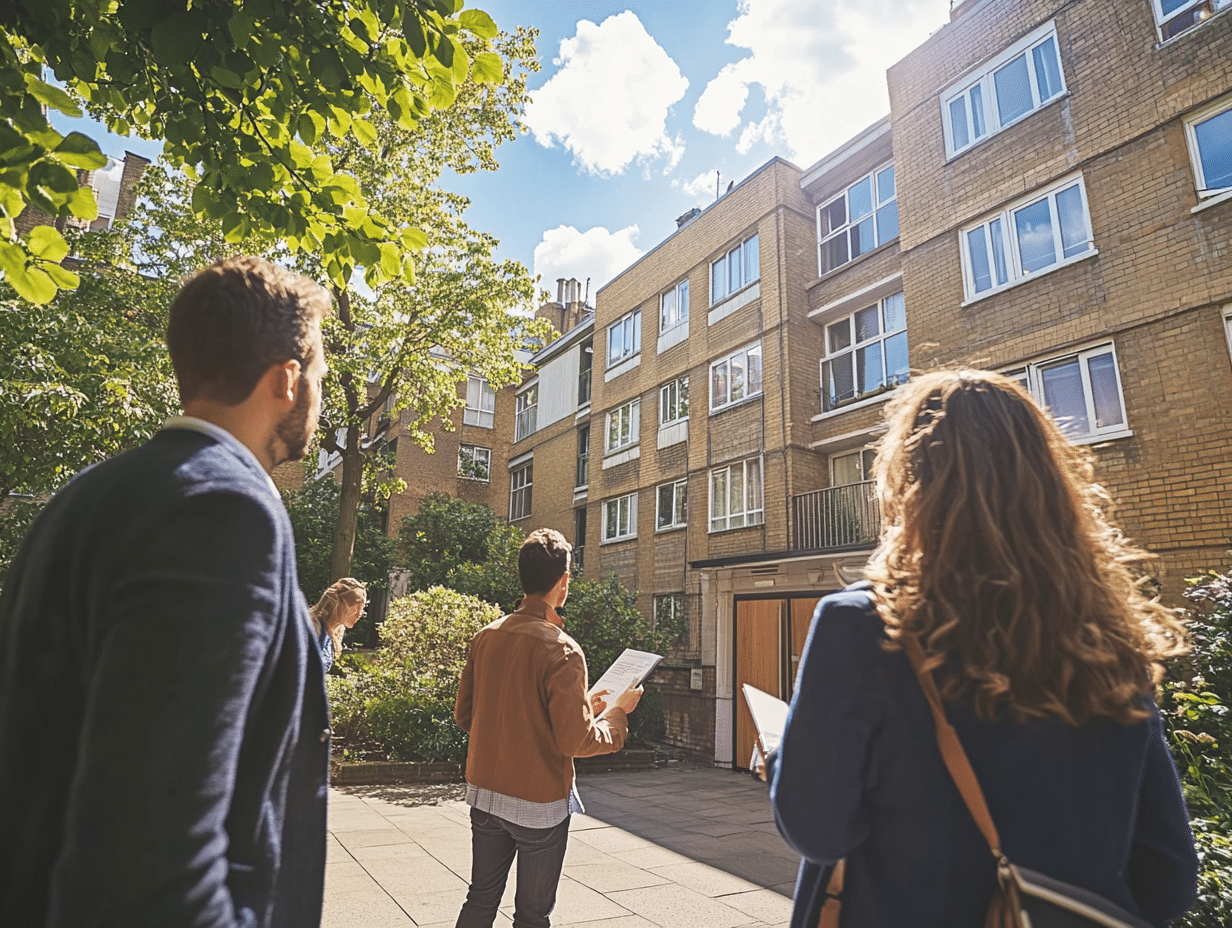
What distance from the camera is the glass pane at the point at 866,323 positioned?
16.0m

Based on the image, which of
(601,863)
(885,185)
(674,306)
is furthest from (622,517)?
(601,863)

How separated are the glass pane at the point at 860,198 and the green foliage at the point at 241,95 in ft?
47.7

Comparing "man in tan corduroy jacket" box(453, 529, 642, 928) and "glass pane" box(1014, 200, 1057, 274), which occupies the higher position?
"glass pane" box(1014, 200, 1057, 274)

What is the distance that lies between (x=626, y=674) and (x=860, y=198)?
16.1 metres

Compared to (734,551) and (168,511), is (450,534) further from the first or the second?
(168,511)

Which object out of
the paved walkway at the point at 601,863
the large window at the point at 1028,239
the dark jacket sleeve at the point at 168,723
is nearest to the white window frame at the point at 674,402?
the large window at the point at 1028,239

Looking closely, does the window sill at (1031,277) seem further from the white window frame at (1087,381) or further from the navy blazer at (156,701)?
the navy blazer at (156,701)

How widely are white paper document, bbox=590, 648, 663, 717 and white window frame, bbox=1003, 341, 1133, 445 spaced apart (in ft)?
28.3

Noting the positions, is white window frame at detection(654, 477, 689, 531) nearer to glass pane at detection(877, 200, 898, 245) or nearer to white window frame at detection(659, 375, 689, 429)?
white window frame at detection(659, 375, 689, 429)

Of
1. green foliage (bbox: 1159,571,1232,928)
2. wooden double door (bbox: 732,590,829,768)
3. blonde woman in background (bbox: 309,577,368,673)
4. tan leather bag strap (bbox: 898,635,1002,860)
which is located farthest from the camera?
wooden double door (bbox: 732,590,829,768)

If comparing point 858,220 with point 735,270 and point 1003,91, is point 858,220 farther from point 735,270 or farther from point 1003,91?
point 1003,91

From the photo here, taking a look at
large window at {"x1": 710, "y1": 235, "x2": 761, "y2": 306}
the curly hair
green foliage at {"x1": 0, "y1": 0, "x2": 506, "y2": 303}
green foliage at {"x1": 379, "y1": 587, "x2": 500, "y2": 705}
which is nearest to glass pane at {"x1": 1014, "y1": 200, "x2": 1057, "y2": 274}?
large window at {"x1": 710, "y1": 235, "x2": 761, "y2": 306}

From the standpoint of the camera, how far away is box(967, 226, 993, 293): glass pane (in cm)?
1286

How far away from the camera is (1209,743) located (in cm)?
433
